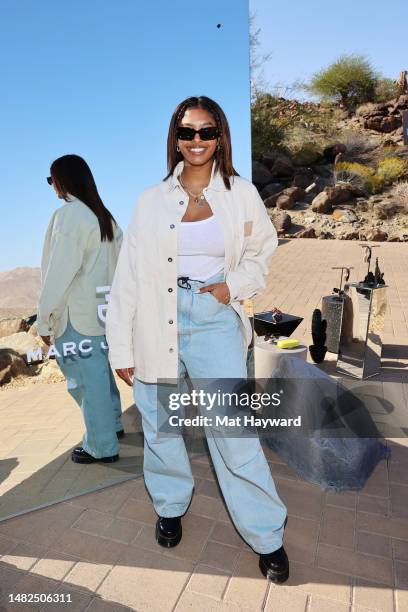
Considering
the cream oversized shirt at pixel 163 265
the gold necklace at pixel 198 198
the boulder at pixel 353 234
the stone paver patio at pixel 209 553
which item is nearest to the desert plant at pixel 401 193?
the boulder at pixel 353 234

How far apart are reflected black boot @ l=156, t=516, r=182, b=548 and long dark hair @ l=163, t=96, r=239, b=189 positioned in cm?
142

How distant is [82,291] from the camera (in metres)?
2.70

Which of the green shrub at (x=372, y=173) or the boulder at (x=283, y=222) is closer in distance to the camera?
the green shrub at (x=372, y=173)

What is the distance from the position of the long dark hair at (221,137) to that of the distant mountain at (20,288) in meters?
0.83

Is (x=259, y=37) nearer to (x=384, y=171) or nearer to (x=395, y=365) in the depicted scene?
(x=384, y=171)

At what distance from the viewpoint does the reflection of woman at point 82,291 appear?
2.45 meters

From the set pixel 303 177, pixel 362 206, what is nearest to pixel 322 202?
pixel 303 177

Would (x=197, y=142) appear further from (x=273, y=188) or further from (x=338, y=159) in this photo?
(x=273, y=188)

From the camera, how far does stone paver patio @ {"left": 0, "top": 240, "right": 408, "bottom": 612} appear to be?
2.02 m

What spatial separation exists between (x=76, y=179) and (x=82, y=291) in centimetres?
58

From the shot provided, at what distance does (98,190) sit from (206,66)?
2.48 feet

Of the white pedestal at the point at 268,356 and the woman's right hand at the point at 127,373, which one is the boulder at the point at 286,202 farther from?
the woman's right hand at the point at 127,373

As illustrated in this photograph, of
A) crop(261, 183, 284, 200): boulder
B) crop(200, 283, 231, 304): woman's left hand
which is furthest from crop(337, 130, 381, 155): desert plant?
crop(200, 283, 231, 304): woman's left hand

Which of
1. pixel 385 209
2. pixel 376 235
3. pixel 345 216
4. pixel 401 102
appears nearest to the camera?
pixel 401 102
